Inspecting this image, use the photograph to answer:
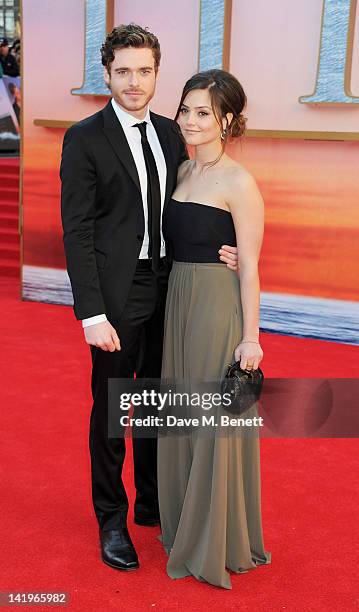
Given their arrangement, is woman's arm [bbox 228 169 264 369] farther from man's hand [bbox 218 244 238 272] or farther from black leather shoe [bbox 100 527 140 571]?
black leather shoe [bbox 100 527 140 571]

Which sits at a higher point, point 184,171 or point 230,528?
point 184,171

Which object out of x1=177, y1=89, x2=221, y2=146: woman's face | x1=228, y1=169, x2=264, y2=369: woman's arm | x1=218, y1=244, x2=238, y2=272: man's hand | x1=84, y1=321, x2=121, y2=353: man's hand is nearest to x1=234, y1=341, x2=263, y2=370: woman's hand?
x1=228, y1=169, x2=264, y2=369: woman's arm

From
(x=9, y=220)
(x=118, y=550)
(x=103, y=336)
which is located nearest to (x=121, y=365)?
(x=103, y=336)

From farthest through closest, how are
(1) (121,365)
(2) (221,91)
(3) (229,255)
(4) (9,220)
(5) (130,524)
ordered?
(4) (9,220)
(5) (130,524)
(1) (121,365)
(3) (229,255)
(2) (221,91)

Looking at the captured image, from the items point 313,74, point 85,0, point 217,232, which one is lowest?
point 217,232

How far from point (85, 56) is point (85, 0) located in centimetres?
44

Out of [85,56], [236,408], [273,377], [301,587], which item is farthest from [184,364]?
[85,56]

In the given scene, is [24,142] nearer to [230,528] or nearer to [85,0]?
[85,0]

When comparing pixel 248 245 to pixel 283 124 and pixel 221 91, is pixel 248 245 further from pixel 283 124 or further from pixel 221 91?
pixel 283 124

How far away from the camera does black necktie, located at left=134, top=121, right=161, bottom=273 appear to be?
244 centimetres

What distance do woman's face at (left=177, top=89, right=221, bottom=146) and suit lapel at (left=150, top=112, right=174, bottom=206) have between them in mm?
193

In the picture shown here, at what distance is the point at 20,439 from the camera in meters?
3.71

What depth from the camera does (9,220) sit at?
26.6 ft

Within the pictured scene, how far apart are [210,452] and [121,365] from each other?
0.42 meters
